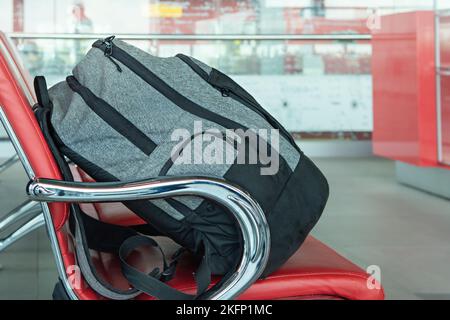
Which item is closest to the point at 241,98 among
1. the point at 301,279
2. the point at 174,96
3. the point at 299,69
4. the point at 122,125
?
the point at 174,96

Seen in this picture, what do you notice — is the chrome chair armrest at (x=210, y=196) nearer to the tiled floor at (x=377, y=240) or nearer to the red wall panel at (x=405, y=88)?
the tiled floor at (x=377, y=240)

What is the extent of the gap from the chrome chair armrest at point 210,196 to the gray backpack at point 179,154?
3 cm

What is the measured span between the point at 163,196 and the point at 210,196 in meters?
0.08

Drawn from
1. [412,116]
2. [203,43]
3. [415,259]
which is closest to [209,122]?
[415,259]

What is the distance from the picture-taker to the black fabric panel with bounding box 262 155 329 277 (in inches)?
51.2

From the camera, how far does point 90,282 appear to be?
1277 mm

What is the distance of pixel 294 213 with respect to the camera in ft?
4.30

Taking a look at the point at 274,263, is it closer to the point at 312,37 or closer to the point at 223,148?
the point at 223,148

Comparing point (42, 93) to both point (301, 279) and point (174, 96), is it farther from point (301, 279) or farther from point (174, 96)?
point (301, 279)

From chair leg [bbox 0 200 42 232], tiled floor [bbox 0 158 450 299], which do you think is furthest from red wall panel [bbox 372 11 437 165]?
chair leg [bbox 0 200 42 232]

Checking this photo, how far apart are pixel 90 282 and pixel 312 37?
19.0 feet
